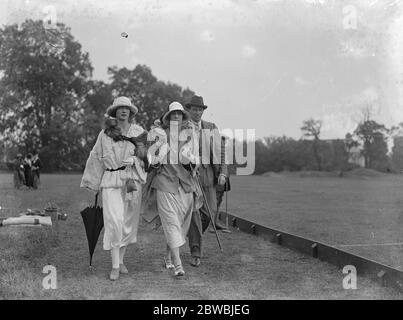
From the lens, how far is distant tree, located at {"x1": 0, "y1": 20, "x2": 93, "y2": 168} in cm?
3812

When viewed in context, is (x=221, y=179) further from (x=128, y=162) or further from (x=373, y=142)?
(x=373, y=142)

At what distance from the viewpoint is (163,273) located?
686 cm

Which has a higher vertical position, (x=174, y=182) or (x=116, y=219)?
(x=174, y=182)

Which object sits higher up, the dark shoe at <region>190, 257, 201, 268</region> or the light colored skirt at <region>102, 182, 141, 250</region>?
the light colored skirt at <region>102, 182, 141, 250</region>

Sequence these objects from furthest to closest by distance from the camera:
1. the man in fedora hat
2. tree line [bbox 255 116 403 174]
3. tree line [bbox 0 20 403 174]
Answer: tree line [bbox 255 116 403 174], tree line [bbox 0 20 403 174], the man in fedora hat

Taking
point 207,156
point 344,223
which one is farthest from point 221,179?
point 344,223

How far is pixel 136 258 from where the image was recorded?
800 cm

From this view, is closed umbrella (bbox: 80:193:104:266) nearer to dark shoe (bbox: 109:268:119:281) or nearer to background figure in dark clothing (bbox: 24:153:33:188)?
dark shoe (bbox: 109:268:119:281)

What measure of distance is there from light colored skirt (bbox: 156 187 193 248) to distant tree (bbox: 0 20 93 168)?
3185 centimetres

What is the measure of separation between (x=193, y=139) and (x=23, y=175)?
19589 millimetres

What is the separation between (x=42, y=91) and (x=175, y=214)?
38.5 m

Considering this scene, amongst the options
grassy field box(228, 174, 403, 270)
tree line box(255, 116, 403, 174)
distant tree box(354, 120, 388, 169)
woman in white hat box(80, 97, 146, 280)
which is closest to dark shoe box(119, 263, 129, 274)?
woman in white hat box(80, 97, 146, 280)

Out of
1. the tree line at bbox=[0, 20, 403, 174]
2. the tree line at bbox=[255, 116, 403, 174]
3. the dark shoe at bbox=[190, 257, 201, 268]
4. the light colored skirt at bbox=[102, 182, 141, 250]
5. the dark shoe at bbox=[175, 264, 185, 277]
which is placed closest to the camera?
the dark shoe at bbox=[175, 264, 185, 277]
